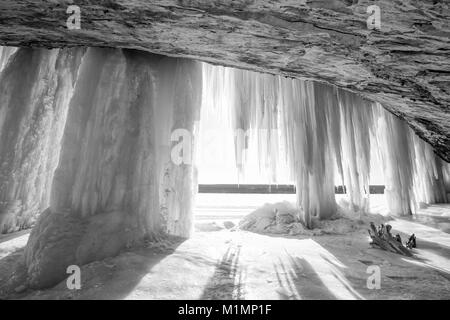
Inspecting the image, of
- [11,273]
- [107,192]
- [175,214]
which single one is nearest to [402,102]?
[175,214]

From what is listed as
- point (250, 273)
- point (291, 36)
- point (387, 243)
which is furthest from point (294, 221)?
point (291, 36)

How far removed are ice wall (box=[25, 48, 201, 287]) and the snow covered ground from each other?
26 cm

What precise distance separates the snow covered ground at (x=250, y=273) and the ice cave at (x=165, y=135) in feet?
0.07

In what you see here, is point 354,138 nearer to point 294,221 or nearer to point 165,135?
point 294,221

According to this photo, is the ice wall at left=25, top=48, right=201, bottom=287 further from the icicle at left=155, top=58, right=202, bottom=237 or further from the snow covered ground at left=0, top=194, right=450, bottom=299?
the snow covered ground at left=0, top=194, right=450, bottom=299

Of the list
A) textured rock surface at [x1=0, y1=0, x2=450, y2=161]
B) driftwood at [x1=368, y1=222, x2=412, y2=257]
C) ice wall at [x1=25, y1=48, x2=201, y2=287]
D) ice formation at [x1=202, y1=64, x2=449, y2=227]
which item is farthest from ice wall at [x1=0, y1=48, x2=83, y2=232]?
driftwood at [x1=368, y1=222, x2=412, y2=257]

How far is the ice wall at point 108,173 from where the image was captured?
8.25ft

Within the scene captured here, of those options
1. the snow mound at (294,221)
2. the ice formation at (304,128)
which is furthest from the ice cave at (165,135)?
the ice formation at (304,128)

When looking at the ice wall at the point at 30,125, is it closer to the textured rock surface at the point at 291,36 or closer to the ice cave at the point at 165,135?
the ice cave at the point at 165,135

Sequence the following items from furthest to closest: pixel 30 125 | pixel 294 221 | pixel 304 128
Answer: pixel 294 221 < pixel 304 128 < pixel 30 125

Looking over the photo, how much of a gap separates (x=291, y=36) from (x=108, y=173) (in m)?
2.64

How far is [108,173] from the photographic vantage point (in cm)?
296

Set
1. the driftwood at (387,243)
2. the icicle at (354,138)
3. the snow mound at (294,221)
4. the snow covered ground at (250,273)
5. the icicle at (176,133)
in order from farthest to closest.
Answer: the icicle at (354,138) < the snow mound at (294,221) < the driftwood at (387,243) < the icicle at (176,133) < the snow covered ground at (250,273)

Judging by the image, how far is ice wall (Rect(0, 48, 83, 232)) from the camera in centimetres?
402
